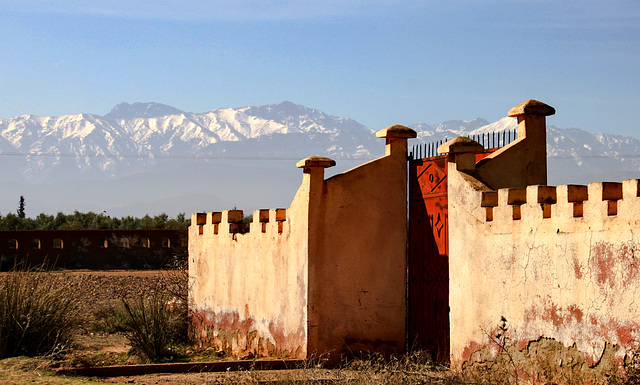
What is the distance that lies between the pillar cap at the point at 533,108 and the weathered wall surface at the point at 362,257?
172cm

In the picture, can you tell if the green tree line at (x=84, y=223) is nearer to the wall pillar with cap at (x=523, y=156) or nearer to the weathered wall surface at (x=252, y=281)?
the weathered wall surface at (x=252, y=281)

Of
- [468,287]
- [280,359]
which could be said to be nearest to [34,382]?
[280,359]

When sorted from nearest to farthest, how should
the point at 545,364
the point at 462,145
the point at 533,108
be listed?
the point at 545,364, the point at 462,145, the point at 533,108

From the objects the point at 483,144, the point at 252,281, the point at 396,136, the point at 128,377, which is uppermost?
the point at 396,136

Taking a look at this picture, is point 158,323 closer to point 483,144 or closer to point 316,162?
point 316,162

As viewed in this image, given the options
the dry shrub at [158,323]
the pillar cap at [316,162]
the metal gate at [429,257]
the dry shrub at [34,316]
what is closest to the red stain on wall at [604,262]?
the metal gate at [429,257]

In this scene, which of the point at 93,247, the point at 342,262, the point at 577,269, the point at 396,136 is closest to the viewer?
the point at 577,269

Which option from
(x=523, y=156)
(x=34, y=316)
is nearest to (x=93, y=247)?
(x=34, y=316)

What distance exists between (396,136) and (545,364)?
179 inches

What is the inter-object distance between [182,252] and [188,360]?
24.5 metres

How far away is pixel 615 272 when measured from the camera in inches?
346

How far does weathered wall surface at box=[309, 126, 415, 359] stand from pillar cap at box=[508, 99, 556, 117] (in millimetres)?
1721

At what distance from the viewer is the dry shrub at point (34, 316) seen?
522 inches

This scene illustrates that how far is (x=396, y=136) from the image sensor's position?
1310cm
